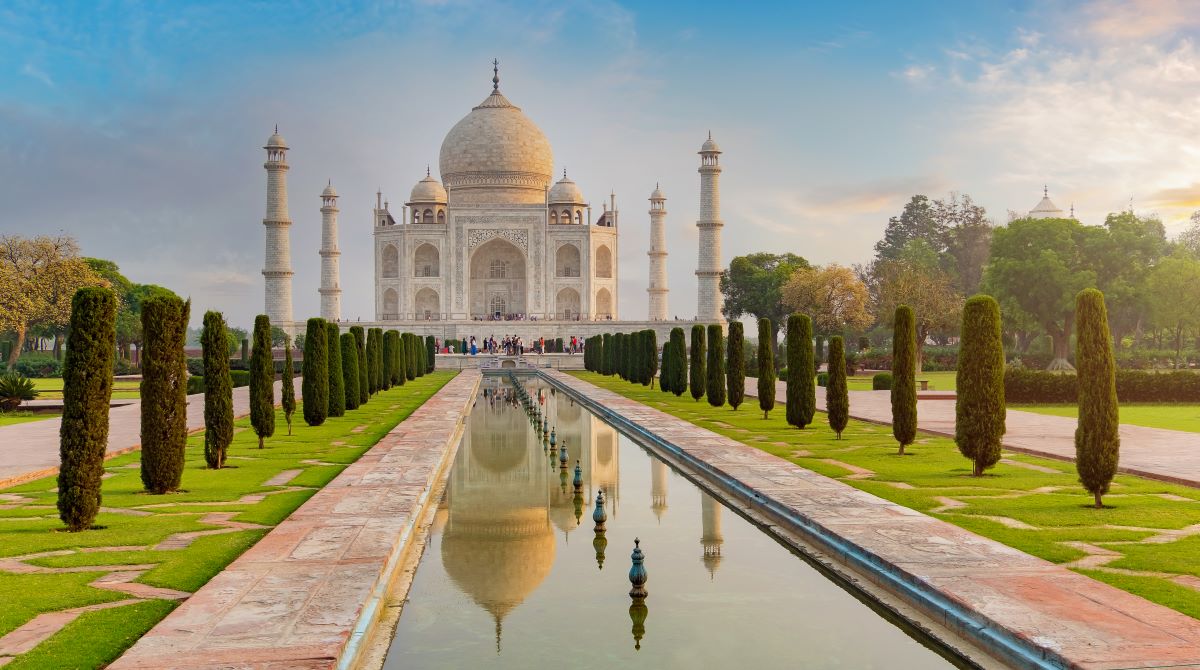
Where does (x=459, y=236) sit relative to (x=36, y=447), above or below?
above

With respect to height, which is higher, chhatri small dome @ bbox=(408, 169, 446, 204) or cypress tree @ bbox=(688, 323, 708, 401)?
chhatri small dome @ bbox=(408, 169, 446, 204)

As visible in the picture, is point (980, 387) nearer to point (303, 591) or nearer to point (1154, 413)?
point (303, 591)

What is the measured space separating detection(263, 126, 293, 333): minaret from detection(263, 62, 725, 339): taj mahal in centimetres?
351

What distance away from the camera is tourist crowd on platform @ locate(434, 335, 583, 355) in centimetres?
4472

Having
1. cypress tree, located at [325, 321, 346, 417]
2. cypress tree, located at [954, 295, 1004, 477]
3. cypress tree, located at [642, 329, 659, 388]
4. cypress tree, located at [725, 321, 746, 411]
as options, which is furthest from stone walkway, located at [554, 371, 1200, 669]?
cypress tree, located at [642, 329, 659, 388]

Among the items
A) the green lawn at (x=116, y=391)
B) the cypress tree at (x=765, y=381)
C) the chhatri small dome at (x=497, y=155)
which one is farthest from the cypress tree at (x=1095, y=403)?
the chhatri small dome at (x=497, y=155)

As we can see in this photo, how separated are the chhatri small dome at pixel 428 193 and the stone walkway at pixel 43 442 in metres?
37.1

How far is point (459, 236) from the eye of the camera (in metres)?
52.5

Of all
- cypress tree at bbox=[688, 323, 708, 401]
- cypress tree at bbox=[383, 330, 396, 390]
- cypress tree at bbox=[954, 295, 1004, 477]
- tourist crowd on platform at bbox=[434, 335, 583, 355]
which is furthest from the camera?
tourist crowd on platform at bbox=[434, 335, 583, 355]

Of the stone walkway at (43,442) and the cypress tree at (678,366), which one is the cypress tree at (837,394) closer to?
the stone walkway at (43,442)

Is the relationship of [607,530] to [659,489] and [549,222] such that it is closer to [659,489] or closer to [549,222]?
[659,489]

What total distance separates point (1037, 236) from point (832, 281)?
920cm

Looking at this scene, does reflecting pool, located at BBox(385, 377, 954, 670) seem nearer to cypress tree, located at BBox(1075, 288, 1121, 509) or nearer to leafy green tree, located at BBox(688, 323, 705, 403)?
cypress tree, located at BBox(1075, 288, 1121, 509)

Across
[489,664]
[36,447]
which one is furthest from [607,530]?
[36,447]
